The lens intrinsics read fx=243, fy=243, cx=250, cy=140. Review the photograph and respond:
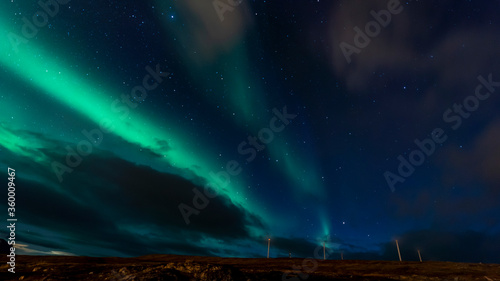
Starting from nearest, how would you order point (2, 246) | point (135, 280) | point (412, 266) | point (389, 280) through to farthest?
1. point (135, 280)
2. point (389, 280)
3. point (412, 266)
4. point (2, 246)

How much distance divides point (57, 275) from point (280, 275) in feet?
49.8

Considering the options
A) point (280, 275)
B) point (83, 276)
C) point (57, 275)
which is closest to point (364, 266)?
point (280, 275)

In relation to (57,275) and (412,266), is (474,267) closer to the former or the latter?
(412,266)

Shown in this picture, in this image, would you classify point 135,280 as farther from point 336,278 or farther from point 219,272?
point 336,278

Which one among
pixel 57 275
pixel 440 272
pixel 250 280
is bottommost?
pixel 57 275

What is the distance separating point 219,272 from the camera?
45.4 ft

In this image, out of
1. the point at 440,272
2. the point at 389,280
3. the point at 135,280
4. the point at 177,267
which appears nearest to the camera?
the point at 135,280

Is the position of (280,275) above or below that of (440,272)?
below

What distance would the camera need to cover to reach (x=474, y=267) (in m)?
20.8

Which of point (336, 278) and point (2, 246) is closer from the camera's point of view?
point (336, 278)

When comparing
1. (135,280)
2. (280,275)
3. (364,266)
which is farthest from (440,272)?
(135,280)

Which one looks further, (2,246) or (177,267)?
(2,246)

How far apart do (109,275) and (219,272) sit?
6.72 meters

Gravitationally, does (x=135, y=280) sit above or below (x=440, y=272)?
below
